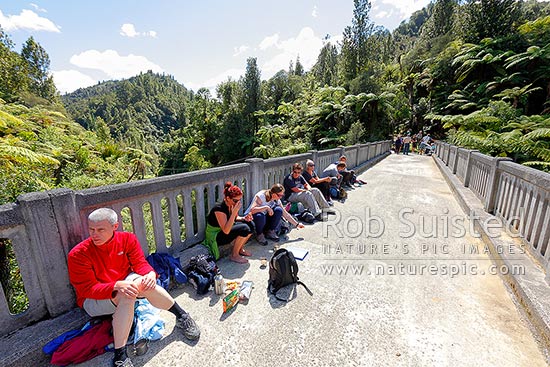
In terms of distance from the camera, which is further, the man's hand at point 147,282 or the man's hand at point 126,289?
the man's hand at point 147,282

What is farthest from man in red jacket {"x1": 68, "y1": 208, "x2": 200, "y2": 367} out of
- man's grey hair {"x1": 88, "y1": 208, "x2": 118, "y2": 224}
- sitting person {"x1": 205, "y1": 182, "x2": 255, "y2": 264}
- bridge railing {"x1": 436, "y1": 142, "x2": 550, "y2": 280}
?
bridge railing {"x1": 436, "y1": 142, "x2": 550, "y2": 280}

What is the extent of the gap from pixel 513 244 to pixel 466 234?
3.39 feet

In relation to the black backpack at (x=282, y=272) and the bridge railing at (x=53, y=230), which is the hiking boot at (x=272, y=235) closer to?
the black backpack at (x=282, y=272)

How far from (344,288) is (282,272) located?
77 centimetres

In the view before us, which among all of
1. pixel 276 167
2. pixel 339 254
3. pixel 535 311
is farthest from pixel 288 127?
pixel 535 311

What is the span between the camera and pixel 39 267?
6.45ft

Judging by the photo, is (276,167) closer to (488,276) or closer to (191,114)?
(488,276)

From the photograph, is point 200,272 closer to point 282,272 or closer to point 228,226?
point 228,226

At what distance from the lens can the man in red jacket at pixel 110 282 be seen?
6.31 ft

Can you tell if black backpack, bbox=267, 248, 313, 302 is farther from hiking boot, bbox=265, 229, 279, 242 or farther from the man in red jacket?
hiking boot, bbox=265, 229, 279, 242

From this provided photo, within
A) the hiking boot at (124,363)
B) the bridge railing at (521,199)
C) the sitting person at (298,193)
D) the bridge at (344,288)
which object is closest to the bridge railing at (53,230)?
the bridge at (344,288)

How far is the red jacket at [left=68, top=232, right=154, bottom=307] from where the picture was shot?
1.93 meters

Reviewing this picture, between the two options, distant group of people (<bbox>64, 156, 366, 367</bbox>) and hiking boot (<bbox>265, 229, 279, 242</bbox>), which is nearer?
distant group of people (<bbox>64, 156, 366, 367</bbox>)

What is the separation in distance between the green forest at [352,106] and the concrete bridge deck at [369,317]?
424 centimetres
